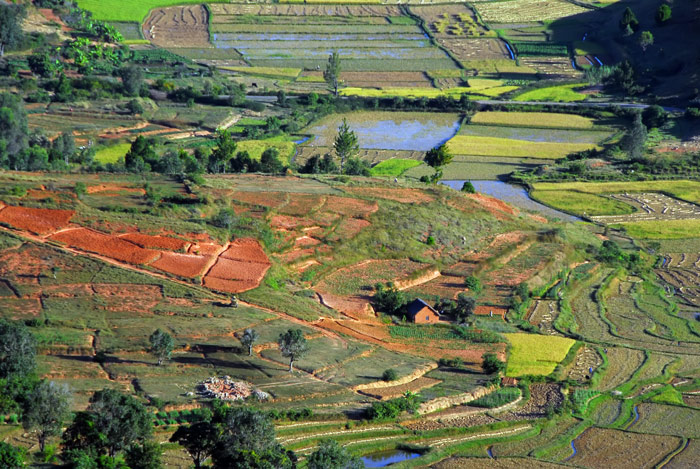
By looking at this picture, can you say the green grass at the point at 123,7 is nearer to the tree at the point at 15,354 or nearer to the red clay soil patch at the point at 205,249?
the red clay soil patch at the point at 205,249

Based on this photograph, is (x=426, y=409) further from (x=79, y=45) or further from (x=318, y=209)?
(x=79, y=45)

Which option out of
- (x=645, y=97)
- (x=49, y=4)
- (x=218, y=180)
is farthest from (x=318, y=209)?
(x=49, y=4)

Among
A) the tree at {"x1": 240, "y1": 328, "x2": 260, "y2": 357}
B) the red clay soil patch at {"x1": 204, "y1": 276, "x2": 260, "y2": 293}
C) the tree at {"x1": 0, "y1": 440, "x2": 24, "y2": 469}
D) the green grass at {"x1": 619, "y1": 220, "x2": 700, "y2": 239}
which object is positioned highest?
the tree at {"x1": 0, "y1": 440, "x2": 24, "y2": 469}

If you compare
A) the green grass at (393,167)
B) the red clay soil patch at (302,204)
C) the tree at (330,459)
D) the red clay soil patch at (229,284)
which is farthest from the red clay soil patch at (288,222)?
the tree at (330,459)

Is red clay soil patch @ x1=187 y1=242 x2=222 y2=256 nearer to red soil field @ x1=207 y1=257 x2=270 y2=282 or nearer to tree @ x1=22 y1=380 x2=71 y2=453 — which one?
A: red soil field @ x1=207 y1=257 x2=270 y2=282

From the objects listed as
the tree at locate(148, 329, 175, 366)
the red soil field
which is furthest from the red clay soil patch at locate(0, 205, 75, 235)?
the tree at locate(148, 329, 175, 366)
